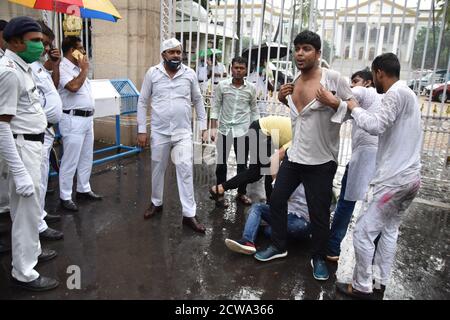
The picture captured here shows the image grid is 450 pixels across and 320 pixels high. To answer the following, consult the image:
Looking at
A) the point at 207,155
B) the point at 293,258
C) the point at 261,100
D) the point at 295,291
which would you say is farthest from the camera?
the point at 207,155

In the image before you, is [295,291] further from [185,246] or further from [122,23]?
[122,23]

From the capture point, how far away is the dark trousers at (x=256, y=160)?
14.4 ft

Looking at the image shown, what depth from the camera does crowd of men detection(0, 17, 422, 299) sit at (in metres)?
2.68

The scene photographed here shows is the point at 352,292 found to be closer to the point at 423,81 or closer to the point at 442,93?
the point at 442,93

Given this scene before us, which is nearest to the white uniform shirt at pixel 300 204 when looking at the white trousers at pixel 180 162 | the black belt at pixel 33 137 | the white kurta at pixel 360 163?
the white kurta at pixel 360 163

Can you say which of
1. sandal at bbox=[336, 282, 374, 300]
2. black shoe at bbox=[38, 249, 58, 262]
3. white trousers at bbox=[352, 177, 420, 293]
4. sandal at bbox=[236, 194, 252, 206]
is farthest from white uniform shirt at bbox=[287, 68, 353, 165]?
black shoe at bbox=[38, 249, 58, 262]

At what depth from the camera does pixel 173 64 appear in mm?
3912

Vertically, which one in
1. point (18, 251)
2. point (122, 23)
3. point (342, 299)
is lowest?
point (342, 299)

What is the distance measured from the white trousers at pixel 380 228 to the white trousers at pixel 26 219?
246 cm

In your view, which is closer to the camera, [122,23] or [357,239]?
[357,239]

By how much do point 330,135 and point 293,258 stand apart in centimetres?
123
